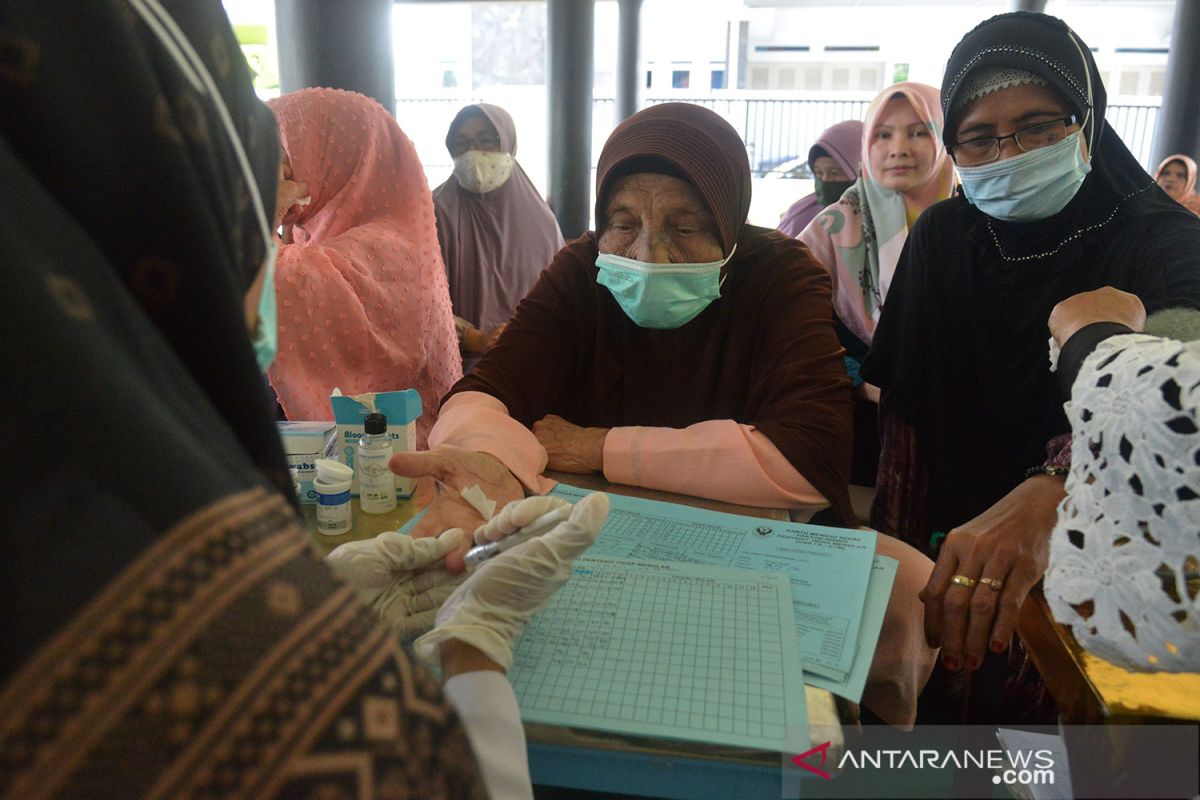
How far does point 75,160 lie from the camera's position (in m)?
0.36

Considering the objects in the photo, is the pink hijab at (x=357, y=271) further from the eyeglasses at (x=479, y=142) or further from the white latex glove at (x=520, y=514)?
the eyeglasses at (x=479, y=142)

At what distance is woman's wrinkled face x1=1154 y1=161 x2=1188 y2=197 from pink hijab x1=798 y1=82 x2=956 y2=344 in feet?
11.2

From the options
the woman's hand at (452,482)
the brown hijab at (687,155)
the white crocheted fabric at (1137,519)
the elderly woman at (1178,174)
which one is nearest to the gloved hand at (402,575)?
the woman's hand at (452,482)

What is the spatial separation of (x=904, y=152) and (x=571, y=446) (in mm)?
1896

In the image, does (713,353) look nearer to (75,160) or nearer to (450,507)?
(450,507)

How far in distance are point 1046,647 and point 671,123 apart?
3.52 ft

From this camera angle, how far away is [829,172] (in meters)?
3.58

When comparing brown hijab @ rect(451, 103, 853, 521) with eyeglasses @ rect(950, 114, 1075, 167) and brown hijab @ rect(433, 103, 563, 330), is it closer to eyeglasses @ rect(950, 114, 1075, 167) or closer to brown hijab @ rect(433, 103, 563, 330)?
eyeglasses @ rect(950, 114, 1075, 167)

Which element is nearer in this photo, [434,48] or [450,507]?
[450,507]

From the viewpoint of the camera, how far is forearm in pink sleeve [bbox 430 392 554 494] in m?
1.22

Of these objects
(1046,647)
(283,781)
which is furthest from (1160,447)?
(283,781)

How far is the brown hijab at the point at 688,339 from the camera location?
144 cm

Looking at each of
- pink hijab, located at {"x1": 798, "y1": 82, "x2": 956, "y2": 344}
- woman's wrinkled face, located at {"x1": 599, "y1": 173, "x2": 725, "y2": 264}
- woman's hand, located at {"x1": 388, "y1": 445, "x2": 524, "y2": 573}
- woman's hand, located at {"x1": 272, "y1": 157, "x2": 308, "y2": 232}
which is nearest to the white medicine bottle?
woman's hand, located at {"x1": 388, "y1": 445, "x2": 524, "y2": 573}

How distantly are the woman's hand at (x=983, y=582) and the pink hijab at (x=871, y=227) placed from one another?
1.52 m
